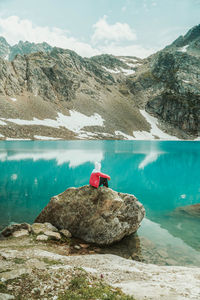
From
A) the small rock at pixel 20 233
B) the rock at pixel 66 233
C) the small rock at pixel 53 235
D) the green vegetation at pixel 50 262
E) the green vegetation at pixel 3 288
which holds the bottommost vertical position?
the rock at pixel 66 233

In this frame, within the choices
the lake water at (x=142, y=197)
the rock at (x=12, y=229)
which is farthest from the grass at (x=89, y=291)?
the rock at (x=12, y=229)

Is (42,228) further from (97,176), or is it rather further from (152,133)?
(152,133)

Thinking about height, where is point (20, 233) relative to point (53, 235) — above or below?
above

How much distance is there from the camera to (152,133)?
141625 millimetres

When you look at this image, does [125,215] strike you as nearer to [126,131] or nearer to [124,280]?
[124,280]

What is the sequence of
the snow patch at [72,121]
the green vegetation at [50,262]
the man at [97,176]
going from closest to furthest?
1. the green vegetation at [50,262]
2. the man at [97,176]
3. the snow patch at [72,121]

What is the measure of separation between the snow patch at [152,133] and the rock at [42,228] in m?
119

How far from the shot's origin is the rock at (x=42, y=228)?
36.0 ft

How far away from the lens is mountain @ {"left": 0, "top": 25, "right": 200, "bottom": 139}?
104 meters

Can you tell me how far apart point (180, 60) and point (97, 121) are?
102 metres

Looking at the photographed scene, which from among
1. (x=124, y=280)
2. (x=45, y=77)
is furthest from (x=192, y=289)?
(x=45, y=77)

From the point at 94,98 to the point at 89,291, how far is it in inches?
5739

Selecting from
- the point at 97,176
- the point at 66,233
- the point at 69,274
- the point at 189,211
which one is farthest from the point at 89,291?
the point at 189,211

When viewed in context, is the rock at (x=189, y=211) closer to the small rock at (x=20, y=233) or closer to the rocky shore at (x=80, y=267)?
the rocky shore at (x=80, y=267)
